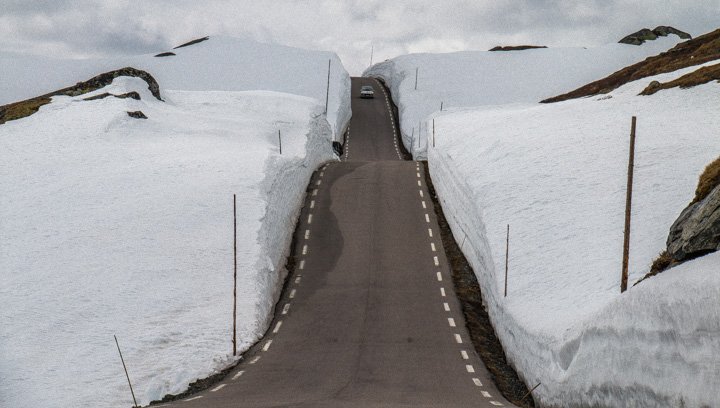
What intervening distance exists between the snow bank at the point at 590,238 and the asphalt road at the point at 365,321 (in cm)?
195

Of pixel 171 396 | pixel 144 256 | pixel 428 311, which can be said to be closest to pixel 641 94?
pixel 428 311

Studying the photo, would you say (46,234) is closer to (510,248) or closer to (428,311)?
(428,311)

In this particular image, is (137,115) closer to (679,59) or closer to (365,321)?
(365,321)

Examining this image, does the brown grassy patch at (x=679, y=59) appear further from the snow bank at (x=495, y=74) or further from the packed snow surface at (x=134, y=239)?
the packed snow surface at (x=134, y=239)

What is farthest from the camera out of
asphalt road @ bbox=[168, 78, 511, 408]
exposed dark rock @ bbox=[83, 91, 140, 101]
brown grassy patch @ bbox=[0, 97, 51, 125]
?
exposed dark rock @ bbox=[83, 91, 140, 101]

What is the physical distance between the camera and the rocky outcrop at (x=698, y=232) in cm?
1422

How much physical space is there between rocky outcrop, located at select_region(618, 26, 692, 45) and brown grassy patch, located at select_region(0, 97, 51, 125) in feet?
283

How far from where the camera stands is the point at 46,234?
2705 cm

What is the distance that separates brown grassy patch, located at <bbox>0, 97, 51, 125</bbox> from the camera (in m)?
43.3

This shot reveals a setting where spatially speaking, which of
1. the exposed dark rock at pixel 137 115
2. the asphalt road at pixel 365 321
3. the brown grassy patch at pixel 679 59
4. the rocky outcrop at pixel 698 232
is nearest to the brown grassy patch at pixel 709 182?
the rocky outcrop at pixel 698 232

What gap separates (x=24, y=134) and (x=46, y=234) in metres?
15.5

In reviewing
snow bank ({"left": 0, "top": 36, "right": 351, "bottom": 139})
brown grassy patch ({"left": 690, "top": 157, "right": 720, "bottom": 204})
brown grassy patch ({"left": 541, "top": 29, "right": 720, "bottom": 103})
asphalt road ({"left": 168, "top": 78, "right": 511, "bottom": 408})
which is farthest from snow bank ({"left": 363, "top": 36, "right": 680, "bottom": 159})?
brown grassy patch ({"left": 690, "top": 157, "right": 720, "bottom": 204})

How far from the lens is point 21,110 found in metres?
44.4

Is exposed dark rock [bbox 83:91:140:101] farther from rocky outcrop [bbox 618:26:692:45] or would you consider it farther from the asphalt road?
rocky outcrop [bbox 618:26:692:45]
